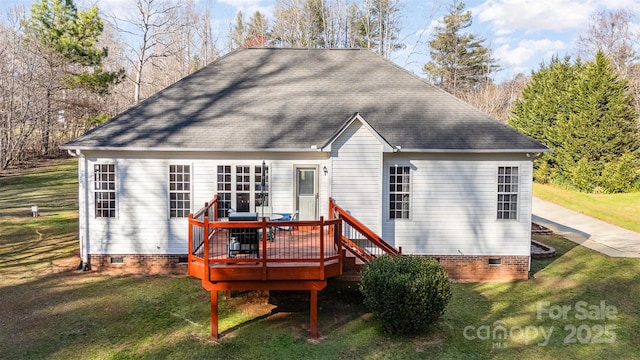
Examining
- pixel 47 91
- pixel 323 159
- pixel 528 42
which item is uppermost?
pixel 528 42

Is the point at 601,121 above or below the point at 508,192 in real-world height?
above

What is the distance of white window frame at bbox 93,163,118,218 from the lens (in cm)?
1130

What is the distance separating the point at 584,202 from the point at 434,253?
1785cm

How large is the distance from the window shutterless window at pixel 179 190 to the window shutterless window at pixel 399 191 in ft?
18.6

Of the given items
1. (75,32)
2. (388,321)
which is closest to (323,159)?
(388,321)

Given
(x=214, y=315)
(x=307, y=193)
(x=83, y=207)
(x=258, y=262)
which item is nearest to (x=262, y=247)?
(x=258, y=262)

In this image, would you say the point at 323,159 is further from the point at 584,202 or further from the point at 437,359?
the point at 584,202

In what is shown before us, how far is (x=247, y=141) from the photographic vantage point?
1129 cm

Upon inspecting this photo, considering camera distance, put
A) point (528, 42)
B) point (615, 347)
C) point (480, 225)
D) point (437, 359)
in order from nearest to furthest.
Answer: point (437, 359)
point (615, 347)
point (480, 225)
point (528, 42)

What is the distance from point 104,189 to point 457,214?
9.88m

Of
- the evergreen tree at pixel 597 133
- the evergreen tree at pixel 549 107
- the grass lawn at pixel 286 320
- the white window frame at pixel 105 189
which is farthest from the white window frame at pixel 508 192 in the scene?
the evergreen tree at pixel 549 107

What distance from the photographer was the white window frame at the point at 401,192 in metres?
11.5

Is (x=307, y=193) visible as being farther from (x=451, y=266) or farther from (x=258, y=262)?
(x=451, y=266)

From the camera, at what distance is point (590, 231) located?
1784cm
